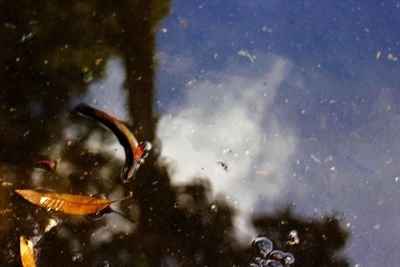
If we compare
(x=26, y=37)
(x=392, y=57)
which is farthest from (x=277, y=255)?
(x=26, y=37)

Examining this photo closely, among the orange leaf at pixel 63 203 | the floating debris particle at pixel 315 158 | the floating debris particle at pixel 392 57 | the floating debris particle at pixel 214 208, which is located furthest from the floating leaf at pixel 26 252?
the floating debris particle at pixel 392 57

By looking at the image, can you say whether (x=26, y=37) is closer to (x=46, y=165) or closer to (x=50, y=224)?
(x=46, y=165)

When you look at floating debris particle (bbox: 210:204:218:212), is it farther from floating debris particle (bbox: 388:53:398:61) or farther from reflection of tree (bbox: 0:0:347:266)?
floating debris particle (bbox: 388:53:398:61)

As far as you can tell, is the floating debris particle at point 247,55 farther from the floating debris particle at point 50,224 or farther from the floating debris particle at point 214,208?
the floating debris particle at point 50,224

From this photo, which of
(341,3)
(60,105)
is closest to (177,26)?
(60,105)

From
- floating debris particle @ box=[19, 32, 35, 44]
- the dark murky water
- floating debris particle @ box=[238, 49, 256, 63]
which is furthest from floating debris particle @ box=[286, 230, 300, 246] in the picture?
floating debris particle @ box=[19, 32, 35, 44]

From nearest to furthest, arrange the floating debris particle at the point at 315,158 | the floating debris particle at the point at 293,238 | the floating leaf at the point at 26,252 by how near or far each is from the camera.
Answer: the floating leaf at the point at 26,252 < the floating debris particle at the point at 293,238 < the floating debris particle at the point at 315,158
